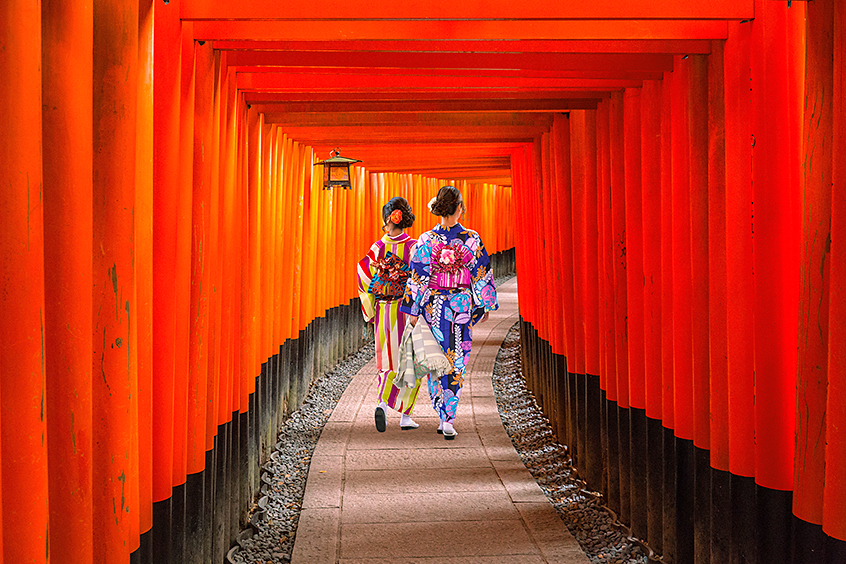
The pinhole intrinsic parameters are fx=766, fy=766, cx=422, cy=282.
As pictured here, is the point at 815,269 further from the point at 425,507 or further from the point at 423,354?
the point at 423,354

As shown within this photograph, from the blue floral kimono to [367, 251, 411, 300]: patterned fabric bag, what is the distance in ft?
1.50

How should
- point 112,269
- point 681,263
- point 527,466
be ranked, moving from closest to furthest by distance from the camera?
1. point 112,269
2. point 681,263
3. point 527,466

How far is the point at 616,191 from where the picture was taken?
15.5ft

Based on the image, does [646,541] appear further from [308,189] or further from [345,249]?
[345,249]

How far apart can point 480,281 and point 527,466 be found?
156 cm

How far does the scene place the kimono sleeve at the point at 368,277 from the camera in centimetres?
702

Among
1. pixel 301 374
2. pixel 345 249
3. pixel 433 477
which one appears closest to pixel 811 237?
pixel 433 477

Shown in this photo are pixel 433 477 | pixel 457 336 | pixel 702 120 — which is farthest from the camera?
pixel 457 336

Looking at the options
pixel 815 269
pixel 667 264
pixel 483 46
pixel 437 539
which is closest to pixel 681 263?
pixel 667 264

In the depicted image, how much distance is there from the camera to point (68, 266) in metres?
1.83

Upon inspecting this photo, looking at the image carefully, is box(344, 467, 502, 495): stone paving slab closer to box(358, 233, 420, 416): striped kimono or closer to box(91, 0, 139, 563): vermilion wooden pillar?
box(358, 233, 420, 416): striped kimono

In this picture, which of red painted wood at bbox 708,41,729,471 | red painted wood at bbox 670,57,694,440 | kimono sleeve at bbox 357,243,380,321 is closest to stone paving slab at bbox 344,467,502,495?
kimono sleeve at bbox 357,243,380,321

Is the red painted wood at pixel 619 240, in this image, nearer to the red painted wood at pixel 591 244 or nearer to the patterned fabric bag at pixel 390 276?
the red painted wood at pixel 591 244

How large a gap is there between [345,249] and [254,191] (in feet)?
22.1
